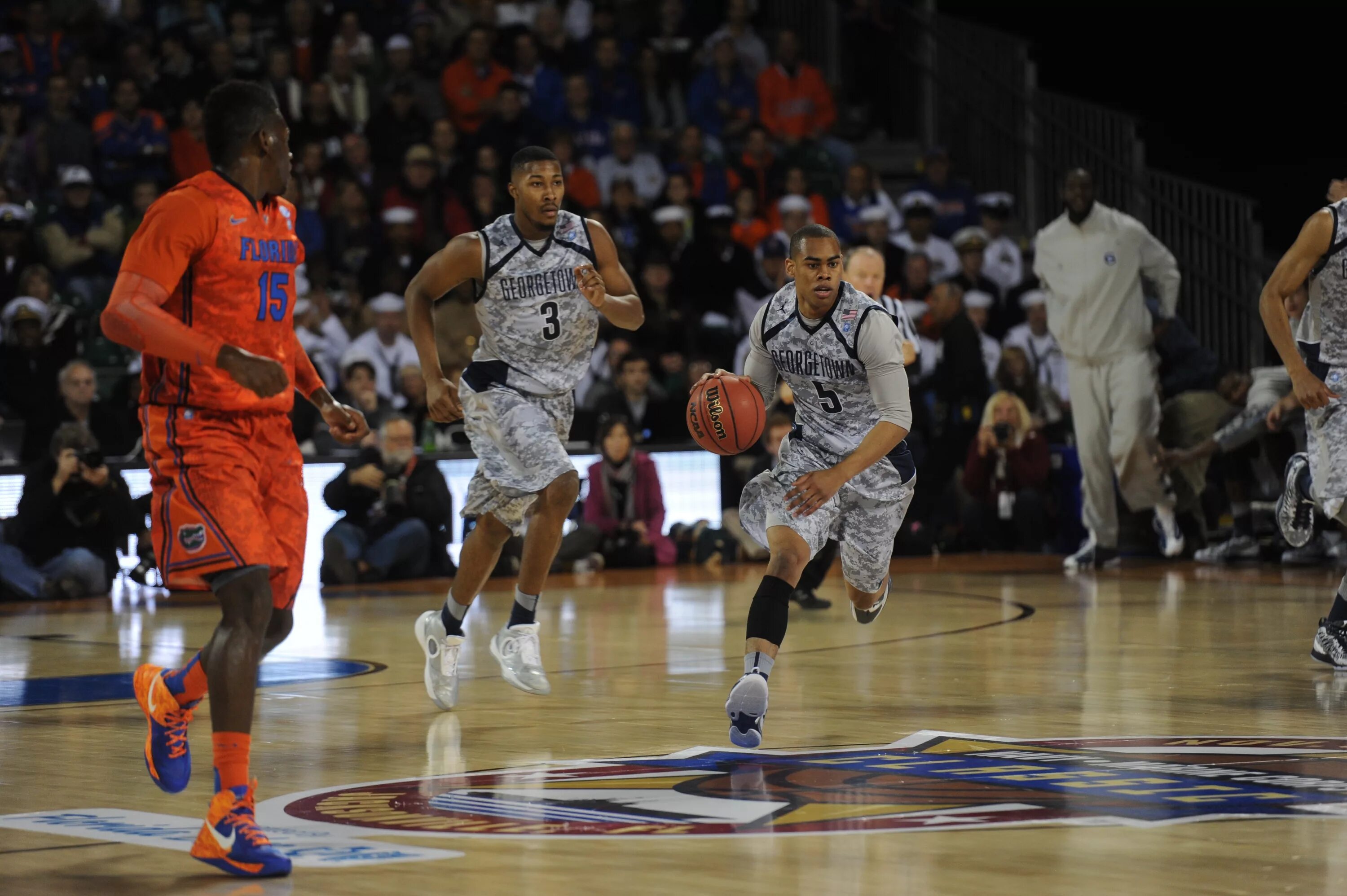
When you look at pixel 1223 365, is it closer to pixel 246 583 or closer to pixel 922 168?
pixel 922 168

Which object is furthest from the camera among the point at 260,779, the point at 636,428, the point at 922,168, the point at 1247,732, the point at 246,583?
the point at 922,168

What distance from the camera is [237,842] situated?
3.99 m

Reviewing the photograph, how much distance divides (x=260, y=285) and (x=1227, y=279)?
41.4ft

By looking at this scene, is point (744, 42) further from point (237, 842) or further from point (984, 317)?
point (237, 842)

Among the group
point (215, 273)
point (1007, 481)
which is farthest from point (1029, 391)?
point (215, 273)

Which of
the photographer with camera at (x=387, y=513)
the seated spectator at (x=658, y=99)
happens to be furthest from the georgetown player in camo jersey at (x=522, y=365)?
the seated spectator at (x=658, y=99)

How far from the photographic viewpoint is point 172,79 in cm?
1606

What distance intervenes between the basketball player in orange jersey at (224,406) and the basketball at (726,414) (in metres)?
1.95

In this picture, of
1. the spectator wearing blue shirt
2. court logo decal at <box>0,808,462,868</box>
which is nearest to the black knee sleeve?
court logo decal at <box>0,808,462,868</box>

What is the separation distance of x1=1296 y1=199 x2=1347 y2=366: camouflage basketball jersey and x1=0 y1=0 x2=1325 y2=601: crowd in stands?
15.1 feet

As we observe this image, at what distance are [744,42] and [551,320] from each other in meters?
11.8

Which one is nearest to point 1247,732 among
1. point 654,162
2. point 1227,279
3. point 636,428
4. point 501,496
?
point 501,496

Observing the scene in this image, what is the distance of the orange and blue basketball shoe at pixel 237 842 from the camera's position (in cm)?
395

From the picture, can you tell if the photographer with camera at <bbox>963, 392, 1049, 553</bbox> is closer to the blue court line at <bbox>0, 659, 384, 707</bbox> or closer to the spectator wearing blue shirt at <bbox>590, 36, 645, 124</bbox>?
the spectator wearing blue shirt at <bbox>590, 36, 645, 124</bbox>
